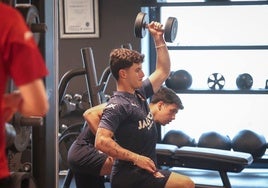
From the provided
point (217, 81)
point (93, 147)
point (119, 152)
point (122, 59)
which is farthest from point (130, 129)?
point (217, 81)

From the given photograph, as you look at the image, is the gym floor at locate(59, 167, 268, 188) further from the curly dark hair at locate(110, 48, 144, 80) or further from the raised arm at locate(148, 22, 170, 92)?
the curly dark hair at locate(110, 48, 144, 80)

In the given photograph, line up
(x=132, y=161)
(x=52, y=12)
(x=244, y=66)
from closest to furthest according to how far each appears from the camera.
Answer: (x=132, y=161), (x=52, y=12), (x=244, y=66)

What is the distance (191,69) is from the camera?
18.2 feet

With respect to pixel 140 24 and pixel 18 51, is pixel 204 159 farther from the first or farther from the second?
pixel 18 51

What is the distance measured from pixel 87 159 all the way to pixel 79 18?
2.72 meters

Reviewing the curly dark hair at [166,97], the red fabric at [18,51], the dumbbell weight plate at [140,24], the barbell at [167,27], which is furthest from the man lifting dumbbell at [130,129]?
the red fabric at [18,51]

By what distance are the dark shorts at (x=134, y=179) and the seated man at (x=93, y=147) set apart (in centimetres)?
37

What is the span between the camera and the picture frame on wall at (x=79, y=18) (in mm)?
5215

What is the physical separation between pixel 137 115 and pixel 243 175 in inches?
123

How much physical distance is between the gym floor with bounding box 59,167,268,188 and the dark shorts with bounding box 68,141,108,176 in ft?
5.44

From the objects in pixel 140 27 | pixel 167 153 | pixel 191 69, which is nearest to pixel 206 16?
pixel 191 69

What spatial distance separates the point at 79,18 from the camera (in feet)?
17.2

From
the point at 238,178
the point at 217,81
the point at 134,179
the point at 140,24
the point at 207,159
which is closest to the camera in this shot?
the point at 134,179

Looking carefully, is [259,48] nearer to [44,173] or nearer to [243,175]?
[243,175]
